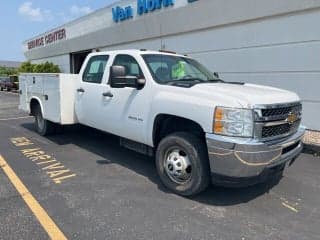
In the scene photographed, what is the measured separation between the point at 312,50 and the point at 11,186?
769cm

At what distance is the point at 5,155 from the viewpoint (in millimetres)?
6977

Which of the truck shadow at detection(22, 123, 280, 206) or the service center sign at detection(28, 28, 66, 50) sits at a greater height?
the service center sign at detection(28, 28, 66, 50)

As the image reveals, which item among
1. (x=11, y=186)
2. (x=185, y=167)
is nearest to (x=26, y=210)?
(x=11, y=186)

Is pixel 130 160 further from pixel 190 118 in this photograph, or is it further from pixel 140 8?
pixel 140 8

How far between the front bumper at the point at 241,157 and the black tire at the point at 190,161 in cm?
22

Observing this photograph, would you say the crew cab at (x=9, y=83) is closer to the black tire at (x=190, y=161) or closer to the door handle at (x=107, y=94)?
the door handle at (x=107, y=94)

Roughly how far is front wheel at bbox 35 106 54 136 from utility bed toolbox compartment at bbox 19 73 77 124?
378 millimetres

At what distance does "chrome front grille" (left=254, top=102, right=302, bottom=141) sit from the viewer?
13.7ft

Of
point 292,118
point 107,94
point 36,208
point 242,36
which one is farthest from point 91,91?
point 242,36

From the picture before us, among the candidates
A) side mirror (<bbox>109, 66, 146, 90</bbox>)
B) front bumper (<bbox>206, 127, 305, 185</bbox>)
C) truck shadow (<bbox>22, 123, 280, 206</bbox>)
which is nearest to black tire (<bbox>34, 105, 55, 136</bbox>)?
truck shadow (<bbox>22, 123, 280, 206</bbox>)

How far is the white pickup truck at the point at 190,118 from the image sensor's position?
13.6ft

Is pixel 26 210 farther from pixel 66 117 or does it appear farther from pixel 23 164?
pixel 66 117

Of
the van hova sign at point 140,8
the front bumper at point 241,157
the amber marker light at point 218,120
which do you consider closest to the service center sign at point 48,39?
the van hova sign at point 140,8

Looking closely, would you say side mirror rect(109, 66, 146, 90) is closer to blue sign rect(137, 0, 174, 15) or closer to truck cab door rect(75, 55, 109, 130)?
truck cab door rect(75, 55, 109, 130)
